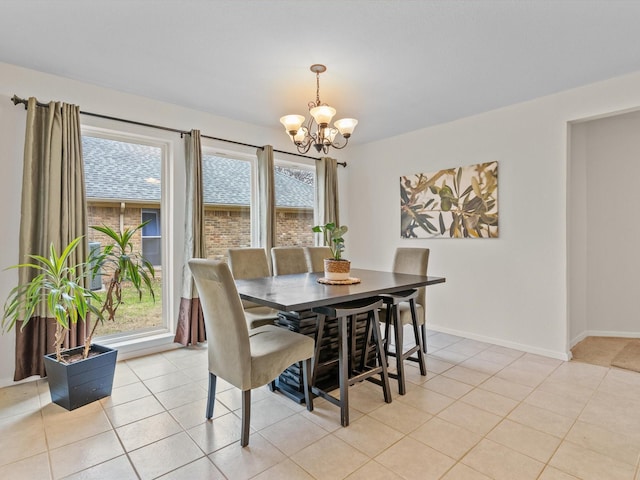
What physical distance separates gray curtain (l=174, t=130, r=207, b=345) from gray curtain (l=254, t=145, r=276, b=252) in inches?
30.3

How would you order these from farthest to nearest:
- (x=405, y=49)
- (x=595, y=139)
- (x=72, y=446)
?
(x=595, y=139)
(x=405, y=49)
(x=72, y=446)

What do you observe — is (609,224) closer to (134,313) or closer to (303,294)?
(303,294)

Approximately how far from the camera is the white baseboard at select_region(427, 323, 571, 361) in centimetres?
334

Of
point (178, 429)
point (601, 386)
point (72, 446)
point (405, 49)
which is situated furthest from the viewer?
point (601, 386)

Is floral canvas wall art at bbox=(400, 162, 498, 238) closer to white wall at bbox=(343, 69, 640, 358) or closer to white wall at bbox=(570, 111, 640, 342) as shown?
white wall at bbox=(343, 69, 640, 358)

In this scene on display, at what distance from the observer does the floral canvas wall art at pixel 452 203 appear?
3.83 meters

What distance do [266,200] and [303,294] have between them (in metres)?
2.08

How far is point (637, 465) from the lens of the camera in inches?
70.4

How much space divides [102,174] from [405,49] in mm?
2894

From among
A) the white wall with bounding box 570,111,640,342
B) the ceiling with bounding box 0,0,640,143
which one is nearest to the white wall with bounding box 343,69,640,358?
the ceiling with bounding box 0,0,640,143

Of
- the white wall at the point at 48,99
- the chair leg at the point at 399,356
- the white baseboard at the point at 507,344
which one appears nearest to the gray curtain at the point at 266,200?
the white wall at the point at 48,99

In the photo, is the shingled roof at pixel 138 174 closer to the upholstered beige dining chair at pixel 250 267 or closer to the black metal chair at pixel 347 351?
the upholstered beige dining chair at pixel 250 267

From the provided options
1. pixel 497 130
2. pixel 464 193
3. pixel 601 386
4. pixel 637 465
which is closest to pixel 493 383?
pixel 601 386

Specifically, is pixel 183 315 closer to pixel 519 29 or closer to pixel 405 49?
pixel 405 49
